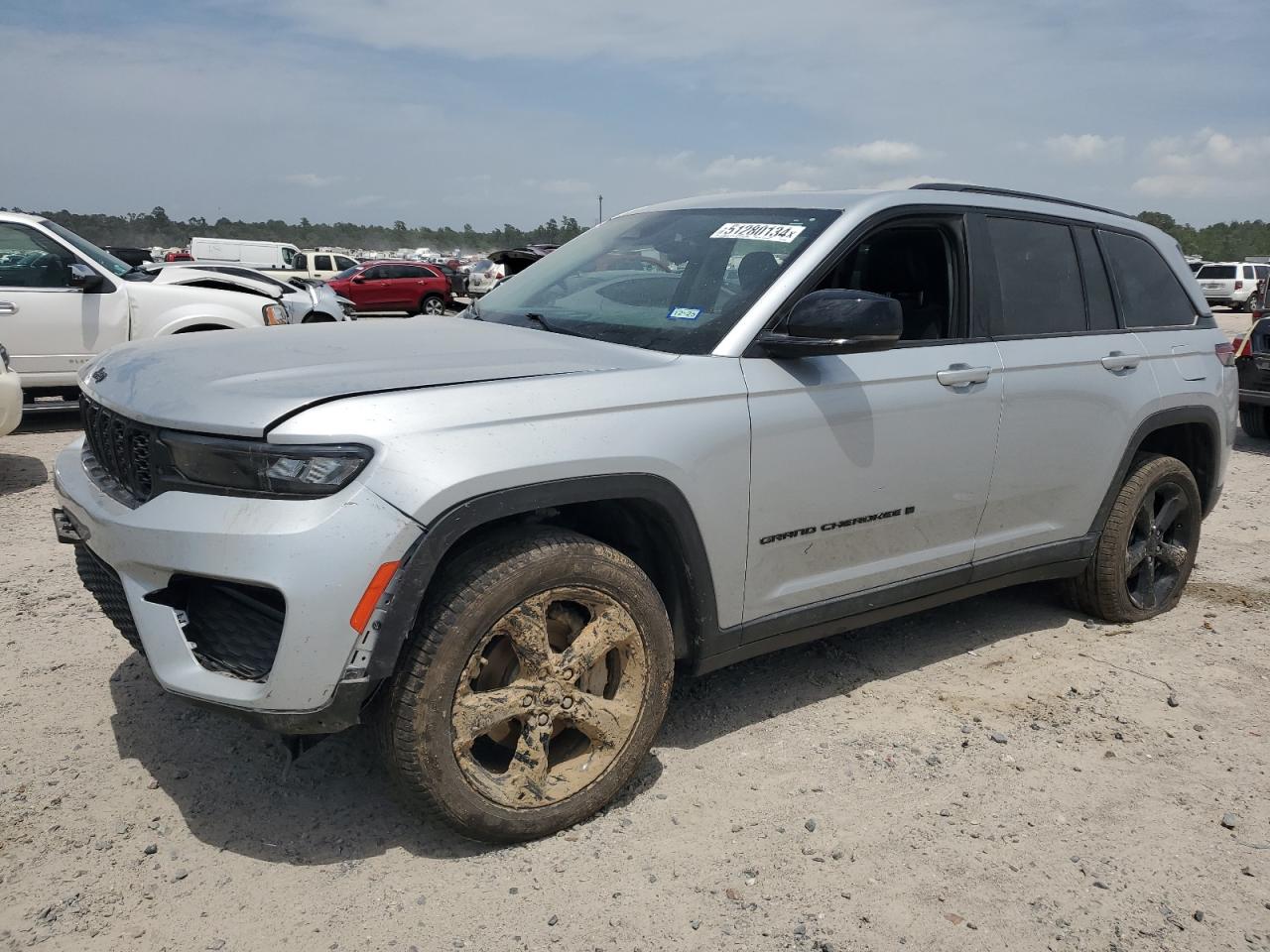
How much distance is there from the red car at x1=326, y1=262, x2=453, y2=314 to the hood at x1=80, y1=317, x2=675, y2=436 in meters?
24.3

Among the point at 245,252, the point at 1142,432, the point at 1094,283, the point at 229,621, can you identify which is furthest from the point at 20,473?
the point at 245,252

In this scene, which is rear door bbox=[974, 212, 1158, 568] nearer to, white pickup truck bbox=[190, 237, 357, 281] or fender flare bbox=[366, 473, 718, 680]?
fender flare bbox=[366, 473, 718, 680]

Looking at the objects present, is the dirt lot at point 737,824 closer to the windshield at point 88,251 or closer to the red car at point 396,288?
the windshield at point 88,251

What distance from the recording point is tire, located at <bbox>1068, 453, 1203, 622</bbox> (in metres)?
4.44

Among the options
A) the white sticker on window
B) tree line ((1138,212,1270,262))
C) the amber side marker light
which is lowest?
the amber side marker light

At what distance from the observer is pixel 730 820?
299cm

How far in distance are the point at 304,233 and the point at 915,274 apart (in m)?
114

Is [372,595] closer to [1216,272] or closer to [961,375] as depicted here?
[961,375]

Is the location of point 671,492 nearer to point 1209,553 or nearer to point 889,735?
point 889,735

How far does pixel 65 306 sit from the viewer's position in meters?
8.61

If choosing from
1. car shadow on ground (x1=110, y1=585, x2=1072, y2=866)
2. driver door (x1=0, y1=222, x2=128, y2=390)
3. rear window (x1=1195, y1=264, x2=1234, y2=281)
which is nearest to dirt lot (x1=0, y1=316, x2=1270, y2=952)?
car shadow on ground (x1=110, y1=585, x2=1072, y2=866)

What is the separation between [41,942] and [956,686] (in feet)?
10.1

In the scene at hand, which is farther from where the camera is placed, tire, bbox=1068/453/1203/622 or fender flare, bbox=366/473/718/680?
tire, bbox=1068/453/1203/622

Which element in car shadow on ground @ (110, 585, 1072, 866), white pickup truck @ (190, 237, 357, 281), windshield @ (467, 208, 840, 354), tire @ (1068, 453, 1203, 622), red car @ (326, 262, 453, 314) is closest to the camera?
car shadow on ground @ (110, 585, 1072, 866)
